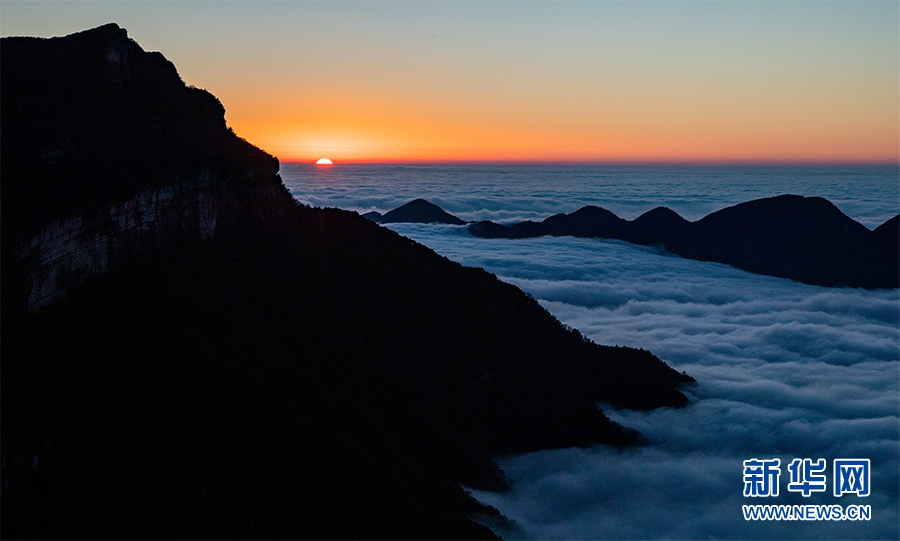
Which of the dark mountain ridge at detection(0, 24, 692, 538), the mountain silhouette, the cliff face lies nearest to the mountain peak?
the mountain silhouette

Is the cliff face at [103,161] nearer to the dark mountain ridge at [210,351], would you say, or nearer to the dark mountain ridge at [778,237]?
the dark mountain ridge at [210,351]

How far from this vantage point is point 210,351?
61.2ft

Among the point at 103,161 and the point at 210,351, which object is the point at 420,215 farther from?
the point at 210,351

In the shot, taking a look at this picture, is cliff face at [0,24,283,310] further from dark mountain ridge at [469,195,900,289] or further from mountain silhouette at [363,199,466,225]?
mountain silhouette at [363,199,466,225]

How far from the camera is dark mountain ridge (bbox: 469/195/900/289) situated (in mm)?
75688

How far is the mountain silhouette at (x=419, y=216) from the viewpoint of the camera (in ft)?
375

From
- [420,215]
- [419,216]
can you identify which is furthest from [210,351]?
[420,215]

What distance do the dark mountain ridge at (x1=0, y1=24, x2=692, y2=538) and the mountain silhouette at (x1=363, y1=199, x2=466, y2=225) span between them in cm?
8267

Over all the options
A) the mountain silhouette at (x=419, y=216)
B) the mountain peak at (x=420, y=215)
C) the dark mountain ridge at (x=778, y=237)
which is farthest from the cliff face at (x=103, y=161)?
the mountain peak at (x=420, y=215)

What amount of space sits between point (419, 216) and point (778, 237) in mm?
59716

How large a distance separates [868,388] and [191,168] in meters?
40.2

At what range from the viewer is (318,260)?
28.0 meters

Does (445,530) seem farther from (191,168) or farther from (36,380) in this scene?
(191,168)

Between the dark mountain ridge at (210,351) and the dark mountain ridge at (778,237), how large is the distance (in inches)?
2295
